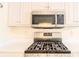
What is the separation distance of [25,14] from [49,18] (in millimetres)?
346

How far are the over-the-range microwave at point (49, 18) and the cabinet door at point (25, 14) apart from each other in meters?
0.13

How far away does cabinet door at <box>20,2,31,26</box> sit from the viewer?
2049 millimetres

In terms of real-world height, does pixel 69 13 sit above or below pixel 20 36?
above

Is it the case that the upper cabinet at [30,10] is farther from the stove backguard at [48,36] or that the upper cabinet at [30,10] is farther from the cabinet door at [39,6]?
the stove backguard at [48,36]

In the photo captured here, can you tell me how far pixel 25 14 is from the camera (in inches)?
81.7

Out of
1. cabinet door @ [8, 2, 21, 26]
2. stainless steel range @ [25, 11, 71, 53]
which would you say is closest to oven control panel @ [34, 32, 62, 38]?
stainless steel range @ [25, 11, 71, 53]

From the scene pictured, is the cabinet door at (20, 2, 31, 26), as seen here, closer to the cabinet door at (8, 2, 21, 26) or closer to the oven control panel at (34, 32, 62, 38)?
the cabinet door at (8, 2, 21, 26)

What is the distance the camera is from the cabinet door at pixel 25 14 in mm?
2049

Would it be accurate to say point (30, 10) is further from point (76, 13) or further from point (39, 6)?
point (76, 13)

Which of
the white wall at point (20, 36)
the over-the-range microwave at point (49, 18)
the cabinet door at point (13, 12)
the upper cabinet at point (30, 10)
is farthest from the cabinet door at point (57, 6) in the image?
the cabinet door at point (13, 12)

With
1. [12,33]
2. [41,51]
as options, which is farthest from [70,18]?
[12,33]

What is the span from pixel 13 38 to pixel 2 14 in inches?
14.3

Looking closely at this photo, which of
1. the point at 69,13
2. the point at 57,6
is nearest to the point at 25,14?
the point at 57,6

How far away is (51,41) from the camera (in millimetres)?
2090
